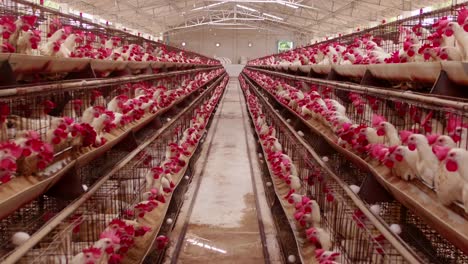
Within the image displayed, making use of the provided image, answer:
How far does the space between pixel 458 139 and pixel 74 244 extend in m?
1.95

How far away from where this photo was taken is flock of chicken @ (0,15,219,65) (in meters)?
2.41

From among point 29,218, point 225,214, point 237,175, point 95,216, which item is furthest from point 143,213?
point 237,175

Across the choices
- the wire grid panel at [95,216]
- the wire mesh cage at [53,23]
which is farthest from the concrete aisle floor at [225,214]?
the wire mesh cage at [53,23]

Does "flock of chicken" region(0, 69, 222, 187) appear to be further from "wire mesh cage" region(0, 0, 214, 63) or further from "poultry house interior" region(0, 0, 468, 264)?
"wire mesh cage" region(0, 0, 214, 63)

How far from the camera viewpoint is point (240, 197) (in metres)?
5.88

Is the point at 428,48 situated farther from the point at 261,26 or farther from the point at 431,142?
the point at 261,26

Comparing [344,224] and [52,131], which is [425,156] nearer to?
[344,224]

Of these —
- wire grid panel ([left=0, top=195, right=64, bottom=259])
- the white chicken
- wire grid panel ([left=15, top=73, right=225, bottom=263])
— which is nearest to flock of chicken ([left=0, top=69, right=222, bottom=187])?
wire grid panel ([left=15, top=73, right=225, bottom=263])

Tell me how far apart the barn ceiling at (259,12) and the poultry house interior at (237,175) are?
12.7 meters

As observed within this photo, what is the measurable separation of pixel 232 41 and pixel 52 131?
3158cm

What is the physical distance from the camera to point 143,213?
12.0 feet

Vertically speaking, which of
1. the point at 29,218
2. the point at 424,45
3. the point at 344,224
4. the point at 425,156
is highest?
the point at 424,45

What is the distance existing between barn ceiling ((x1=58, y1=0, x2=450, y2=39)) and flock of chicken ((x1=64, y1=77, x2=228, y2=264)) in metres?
12.4

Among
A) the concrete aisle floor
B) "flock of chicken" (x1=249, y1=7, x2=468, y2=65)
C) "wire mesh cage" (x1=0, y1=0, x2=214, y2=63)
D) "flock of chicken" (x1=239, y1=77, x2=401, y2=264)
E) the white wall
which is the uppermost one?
the white wall
